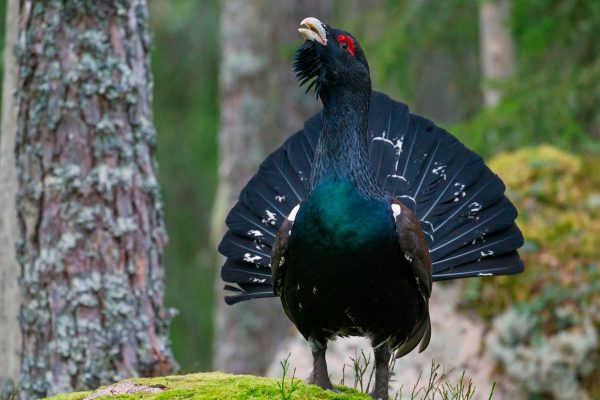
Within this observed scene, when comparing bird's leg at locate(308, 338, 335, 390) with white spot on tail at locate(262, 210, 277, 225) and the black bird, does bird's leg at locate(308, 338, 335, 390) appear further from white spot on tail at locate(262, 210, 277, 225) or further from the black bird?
white spot on tail at locate(262, 210, 277, 225)

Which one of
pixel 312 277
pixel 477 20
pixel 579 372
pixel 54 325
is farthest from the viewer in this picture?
pixel 477 20

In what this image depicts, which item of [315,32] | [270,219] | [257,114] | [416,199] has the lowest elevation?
[270,219]

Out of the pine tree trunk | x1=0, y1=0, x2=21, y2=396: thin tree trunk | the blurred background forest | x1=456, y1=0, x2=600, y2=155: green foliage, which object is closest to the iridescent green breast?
the pine tree trunk

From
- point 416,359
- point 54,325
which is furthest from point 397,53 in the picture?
point 54,325

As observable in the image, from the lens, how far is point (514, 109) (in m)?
8.77

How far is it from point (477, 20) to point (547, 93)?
314 centimetres

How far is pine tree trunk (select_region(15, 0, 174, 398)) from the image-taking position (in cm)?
494

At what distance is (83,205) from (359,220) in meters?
1.61

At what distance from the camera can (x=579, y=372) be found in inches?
257

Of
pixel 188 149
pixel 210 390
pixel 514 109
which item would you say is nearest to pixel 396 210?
pixel 210 390

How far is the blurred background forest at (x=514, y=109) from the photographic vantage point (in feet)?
22.3

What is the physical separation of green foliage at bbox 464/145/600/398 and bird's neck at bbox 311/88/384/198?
275 centimetres

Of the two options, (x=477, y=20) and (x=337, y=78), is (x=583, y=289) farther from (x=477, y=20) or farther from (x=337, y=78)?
(x=477, y=20)

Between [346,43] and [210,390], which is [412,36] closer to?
[346,43]
